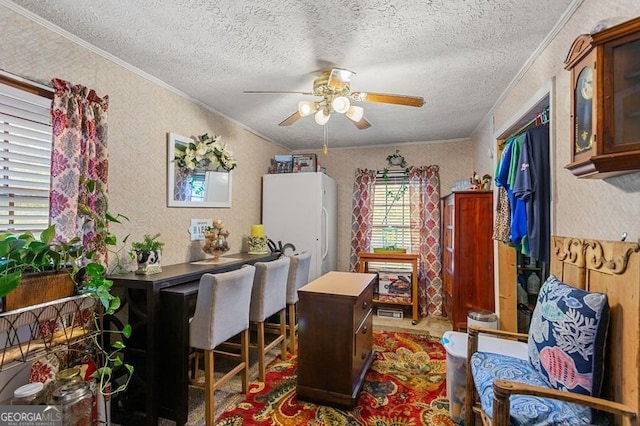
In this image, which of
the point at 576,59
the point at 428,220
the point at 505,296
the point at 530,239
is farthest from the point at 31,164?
the point at 428,220

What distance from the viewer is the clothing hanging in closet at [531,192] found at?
194 cm

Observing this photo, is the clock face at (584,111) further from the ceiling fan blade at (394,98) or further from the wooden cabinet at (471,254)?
the wooden cabinet at (471,254)

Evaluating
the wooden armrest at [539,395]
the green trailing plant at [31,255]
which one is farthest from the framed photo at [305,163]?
the wooden armrest at [539,395]

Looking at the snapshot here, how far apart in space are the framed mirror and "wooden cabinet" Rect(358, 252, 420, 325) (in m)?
2.03

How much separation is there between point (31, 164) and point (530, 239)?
3.06 metres

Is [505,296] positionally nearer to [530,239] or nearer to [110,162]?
[530,239]

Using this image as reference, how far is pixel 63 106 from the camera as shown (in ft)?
5.83

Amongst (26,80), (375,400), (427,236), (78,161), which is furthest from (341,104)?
(427,236)

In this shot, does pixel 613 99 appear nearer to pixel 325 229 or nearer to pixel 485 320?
pixel 485 320

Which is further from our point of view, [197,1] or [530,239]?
[530,239]

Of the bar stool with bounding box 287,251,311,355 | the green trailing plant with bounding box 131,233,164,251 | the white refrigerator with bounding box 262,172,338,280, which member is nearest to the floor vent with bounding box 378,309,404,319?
the white refrigerator with bounding box 262,172,338,280

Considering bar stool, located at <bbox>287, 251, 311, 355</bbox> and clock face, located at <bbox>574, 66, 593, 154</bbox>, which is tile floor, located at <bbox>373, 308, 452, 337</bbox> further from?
clock face, located at <bbox>574, 66, 593, 154</bbox>

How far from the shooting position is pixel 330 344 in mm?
2080

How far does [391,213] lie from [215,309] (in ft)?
10.6
